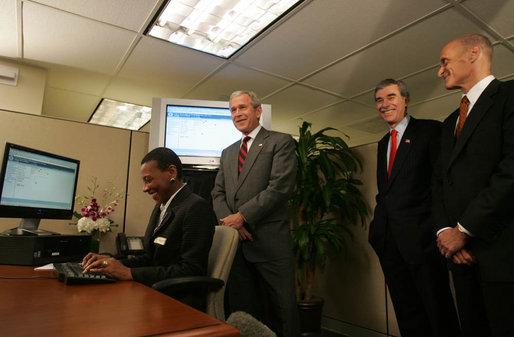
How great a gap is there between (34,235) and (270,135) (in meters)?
1.25

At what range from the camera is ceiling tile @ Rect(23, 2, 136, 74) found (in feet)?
8.39

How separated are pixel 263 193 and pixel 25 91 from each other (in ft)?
9.69

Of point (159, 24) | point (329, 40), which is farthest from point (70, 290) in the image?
point (329, 40)

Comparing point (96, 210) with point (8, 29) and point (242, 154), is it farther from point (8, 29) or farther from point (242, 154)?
point (8, 29)

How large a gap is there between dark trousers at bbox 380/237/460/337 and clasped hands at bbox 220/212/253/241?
72cm

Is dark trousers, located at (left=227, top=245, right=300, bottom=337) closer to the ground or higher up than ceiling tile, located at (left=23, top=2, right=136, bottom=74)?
closer to the ground

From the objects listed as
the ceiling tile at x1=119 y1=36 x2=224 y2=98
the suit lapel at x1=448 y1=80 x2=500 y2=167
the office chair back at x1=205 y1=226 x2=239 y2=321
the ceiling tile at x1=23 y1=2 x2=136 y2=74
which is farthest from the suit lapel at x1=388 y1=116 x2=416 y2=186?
the ceiling tile at x1=23 y1=2 x2=136 y2=74

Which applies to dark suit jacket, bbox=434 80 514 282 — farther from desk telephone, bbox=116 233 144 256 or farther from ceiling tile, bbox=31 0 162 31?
ceiling tile, bbox=31 0 162 31

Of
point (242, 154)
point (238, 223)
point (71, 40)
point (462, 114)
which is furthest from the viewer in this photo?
point (71, 40)

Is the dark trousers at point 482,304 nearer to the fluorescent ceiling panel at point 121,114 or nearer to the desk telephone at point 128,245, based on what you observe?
the desk telephone at point 128,245

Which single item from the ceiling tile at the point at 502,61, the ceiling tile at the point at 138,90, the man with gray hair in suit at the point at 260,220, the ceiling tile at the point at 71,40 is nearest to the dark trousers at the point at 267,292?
the man with gray hair in suit at the point at 260,220

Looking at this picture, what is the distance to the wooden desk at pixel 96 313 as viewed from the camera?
53 cm

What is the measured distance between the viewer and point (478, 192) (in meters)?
1.32

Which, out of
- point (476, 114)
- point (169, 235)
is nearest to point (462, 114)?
point (476, 114)
